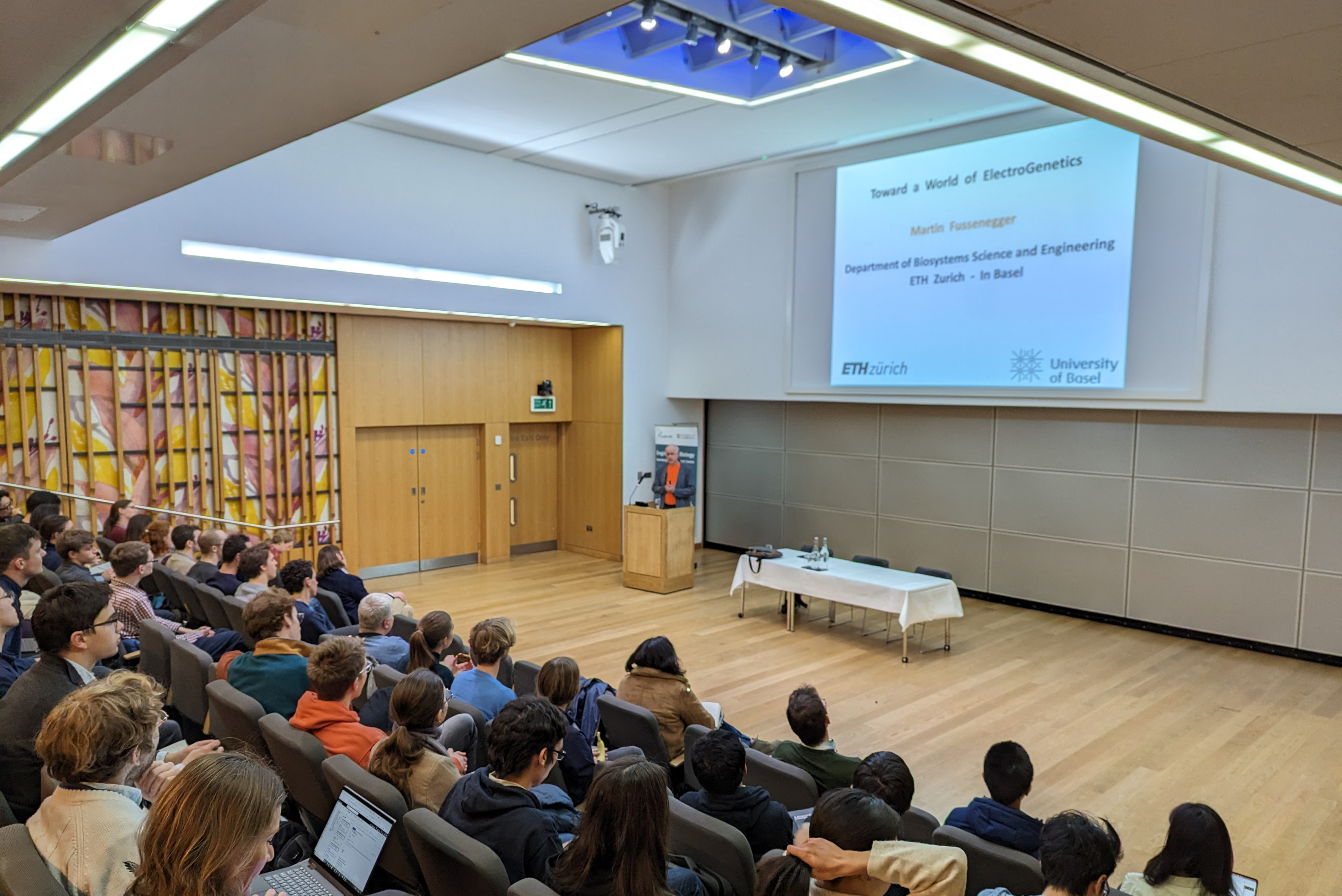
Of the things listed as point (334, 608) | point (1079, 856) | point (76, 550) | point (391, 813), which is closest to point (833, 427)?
point (334, 608)

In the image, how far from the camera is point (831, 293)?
9.91 metres

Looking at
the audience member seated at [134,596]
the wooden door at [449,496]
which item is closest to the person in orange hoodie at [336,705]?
the audience member seated at [134,596]

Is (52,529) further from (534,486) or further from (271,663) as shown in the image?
(534,486)

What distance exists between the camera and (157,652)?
4.48 meters

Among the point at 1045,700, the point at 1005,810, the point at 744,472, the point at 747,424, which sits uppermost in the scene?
the point at 747,424

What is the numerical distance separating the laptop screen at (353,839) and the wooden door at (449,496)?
811 cm

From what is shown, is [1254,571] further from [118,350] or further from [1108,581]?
[118,350]

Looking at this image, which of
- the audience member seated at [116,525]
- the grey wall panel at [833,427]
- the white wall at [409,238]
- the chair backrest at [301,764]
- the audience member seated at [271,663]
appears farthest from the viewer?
the grey wall panel at [833,427]

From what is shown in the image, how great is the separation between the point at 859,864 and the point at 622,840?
68 centimetres

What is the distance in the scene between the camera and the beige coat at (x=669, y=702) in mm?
4223

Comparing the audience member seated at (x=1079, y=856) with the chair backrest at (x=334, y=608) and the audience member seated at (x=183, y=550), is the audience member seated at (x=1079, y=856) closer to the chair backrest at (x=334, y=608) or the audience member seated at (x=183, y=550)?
the chair backrest at (x=334, y=608)

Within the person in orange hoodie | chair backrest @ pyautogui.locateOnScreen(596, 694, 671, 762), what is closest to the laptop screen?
the person in orange hoodie

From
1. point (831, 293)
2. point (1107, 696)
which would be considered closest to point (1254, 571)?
point (1107, 696)

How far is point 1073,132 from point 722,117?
3.35 metres
